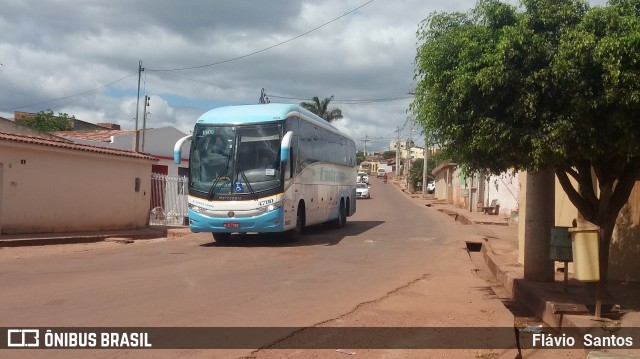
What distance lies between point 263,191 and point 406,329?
8619 millimetres

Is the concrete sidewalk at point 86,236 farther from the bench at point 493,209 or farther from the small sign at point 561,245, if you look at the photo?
the bench at point 493,209

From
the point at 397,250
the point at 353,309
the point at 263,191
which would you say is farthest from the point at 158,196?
the point at 353,309

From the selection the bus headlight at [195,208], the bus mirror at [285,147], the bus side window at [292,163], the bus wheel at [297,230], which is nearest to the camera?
the bus mirror at [285,147]

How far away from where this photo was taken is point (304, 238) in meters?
19.1

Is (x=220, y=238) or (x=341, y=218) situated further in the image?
(x=341, y=218)

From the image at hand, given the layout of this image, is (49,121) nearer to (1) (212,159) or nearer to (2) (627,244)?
(1) (212,159)

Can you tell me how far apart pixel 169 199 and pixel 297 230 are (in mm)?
9089

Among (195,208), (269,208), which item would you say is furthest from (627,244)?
(195,208)

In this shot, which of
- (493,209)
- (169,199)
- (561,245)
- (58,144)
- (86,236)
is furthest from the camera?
(493,209)

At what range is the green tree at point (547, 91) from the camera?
259 inches

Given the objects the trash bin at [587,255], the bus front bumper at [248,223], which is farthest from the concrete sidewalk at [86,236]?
the trash bin at [587,255]

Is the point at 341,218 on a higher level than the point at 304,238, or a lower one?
higher

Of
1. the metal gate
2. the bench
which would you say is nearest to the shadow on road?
the metal gate

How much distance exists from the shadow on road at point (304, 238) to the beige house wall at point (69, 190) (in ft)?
15.2
